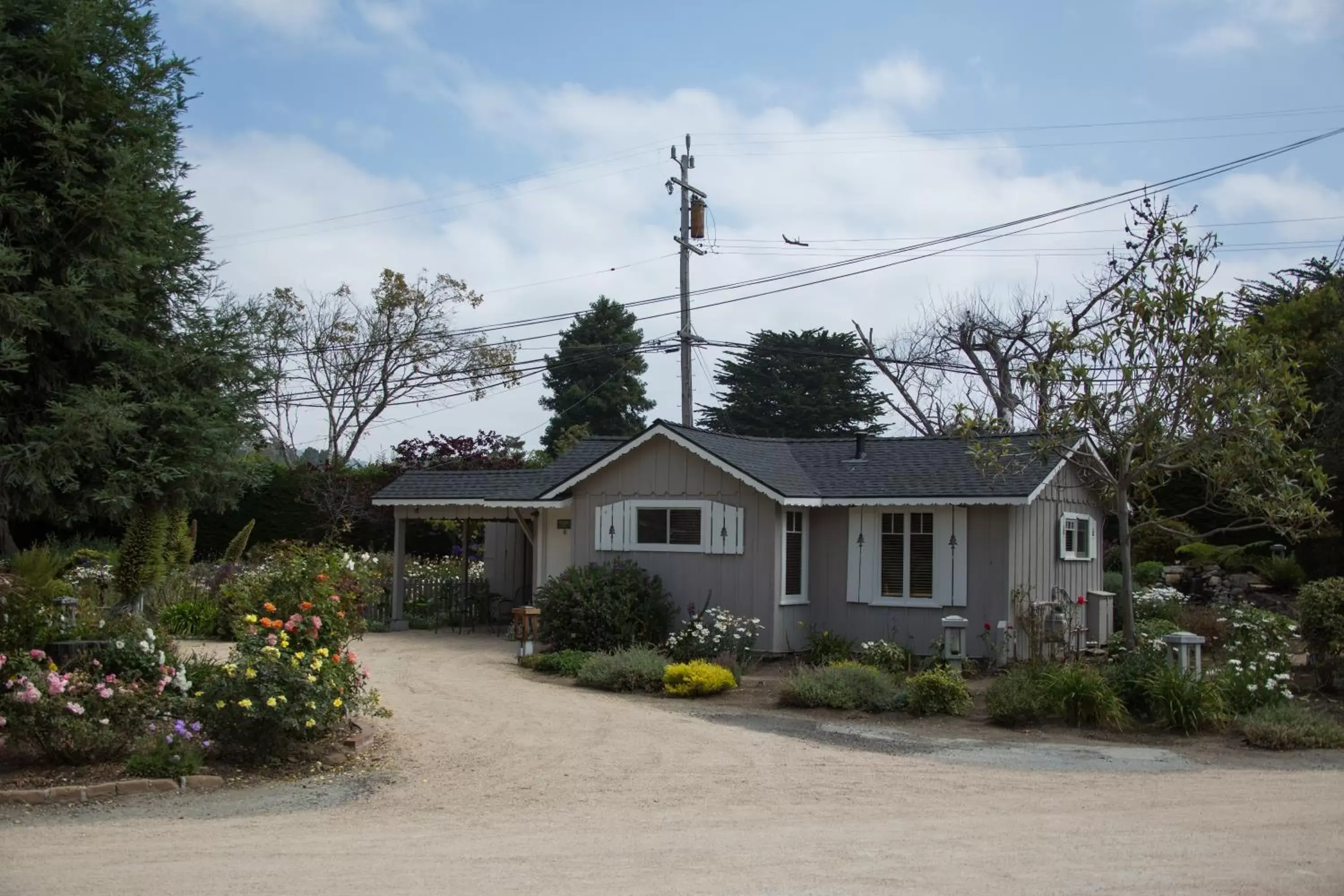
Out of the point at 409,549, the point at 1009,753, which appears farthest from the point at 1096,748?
the point at 409,549

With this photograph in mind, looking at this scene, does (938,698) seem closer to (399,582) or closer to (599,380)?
(399,582)

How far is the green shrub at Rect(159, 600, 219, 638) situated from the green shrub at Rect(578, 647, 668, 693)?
7.31m

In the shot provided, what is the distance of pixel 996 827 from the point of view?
8.07m

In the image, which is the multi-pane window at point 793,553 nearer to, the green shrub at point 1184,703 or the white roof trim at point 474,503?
the white roof trim at point 474,503

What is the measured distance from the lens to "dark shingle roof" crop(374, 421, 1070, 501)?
17328mm

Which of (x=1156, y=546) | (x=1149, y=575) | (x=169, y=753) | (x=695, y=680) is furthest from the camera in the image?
(x=1156, y=546)

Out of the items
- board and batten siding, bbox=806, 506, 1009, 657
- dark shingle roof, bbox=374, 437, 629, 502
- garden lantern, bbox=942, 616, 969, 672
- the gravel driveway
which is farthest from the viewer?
dark shingle roof, bbox=374, 437, 629, 502

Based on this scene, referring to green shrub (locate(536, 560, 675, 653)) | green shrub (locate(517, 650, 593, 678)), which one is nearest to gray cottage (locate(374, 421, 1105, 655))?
green shrub (locate(536, 560, 675, 653))

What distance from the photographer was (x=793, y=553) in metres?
18.2

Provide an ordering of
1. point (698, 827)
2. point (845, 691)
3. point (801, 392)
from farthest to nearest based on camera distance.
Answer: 1. point (801, 392)
2. point (845, 691)
3. point (698, 827)

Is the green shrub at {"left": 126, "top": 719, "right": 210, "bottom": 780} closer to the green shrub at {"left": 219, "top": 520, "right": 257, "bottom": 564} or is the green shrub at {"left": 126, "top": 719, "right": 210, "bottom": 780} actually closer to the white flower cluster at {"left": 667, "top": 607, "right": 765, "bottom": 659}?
the white flower cluster at {"left": 667, "top": 607, "right": 765, "bottom": 659}

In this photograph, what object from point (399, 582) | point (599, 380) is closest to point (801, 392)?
point (599, 380)

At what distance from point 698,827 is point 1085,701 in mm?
6042

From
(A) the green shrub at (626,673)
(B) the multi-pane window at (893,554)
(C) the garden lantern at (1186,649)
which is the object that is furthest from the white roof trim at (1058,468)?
(A) the green shrub at (626,673)
